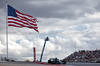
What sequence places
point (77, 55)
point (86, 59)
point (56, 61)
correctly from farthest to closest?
point (77, 55)
point (86, 59)
point (56, 61)

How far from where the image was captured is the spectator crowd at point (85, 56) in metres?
153

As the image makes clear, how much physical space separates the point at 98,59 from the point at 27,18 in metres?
97.9

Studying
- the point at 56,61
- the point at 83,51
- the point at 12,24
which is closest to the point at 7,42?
the point at 12,24

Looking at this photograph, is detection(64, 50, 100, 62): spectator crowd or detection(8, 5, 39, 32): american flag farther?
detection(64, 50, 100, 62): spectator crowd

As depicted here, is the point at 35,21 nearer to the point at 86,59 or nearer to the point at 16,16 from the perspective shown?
the point at 16,16

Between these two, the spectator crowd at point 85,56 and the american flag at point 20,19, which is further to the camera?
the spectator crowd at point 85,56

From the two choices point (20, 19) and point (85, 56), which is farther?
point (85, 56)

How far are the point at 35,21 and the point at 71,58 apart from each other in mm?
107524

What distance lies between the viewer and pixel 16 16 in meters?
61.9

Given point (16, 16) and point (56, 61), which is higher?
point (16, 16)

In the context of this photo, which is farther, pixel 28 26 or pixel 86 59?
pixel 86 59

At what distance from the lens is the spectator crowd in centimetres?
15312

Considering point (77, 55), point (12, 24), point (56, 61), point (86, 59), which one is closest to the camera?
point (12, 24)

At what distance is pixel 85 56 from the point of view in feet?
507
